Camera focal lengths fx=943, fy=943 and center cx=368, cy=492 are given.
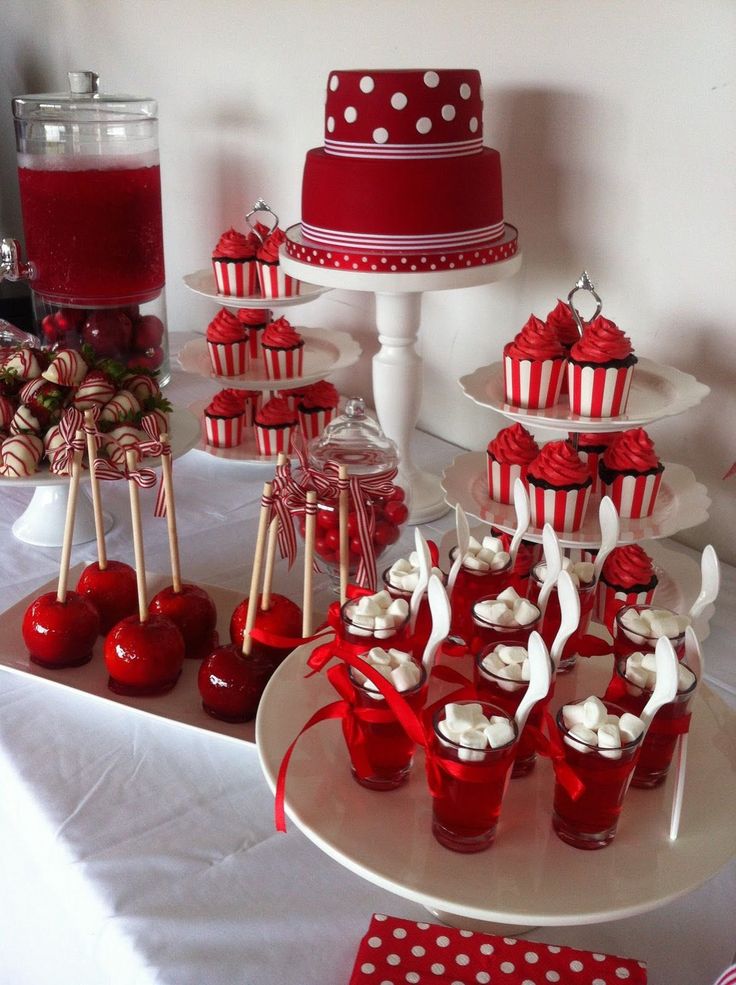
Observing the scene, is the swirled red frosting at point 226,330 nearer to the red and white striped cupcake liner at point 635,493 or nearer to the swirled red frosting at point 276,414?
the swirled red frosting at point 276,414

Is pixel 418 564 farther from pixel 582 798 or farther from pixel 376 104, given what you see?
pixel 376 104

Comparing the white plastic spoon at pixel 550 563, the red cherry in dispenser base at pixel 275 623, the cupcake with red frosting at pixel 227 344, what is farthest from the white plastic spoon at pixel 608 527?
the cupcake with red frosting at pixel 227 344

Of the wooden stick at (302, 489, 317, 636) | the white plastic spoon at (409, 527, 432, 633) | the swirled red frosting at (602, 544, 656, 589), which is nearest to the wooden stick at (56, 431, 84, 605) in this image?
the wooden stick at (302, 489, 317, 636)

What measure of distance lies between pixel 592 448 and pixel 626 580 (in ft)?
0.54

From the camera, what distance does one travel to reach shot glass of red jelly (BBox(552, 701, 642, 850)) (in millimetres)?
610

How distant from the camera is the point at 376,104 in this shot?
3.34 ft

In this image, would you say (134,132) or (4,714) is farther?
(134,132)

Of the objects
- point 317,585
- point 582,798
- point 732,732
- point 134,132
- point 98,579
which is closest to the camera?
point 582,798

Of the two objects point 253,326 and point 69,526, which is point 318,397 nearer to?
point 253,326

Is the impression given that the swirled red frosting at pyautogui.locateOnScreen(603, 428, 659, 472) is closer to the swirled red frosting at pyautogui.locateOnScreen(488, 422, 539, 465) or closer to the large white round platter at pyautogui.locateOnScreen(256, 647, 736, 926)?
the swirled red frosting at pyautogui.locateOnScreen(488, 422, 539, 465)

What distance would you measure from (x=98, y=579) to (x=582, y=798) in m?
0.57

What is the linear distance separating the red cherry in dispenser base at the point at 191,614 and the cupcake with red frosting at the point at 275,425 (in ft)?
1.40

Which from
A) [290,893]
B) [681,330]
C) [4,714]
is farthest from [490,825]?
[681,330]

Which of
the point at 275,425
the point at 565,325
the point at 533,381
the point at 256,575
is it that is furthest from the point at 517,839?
the point at 275,425
